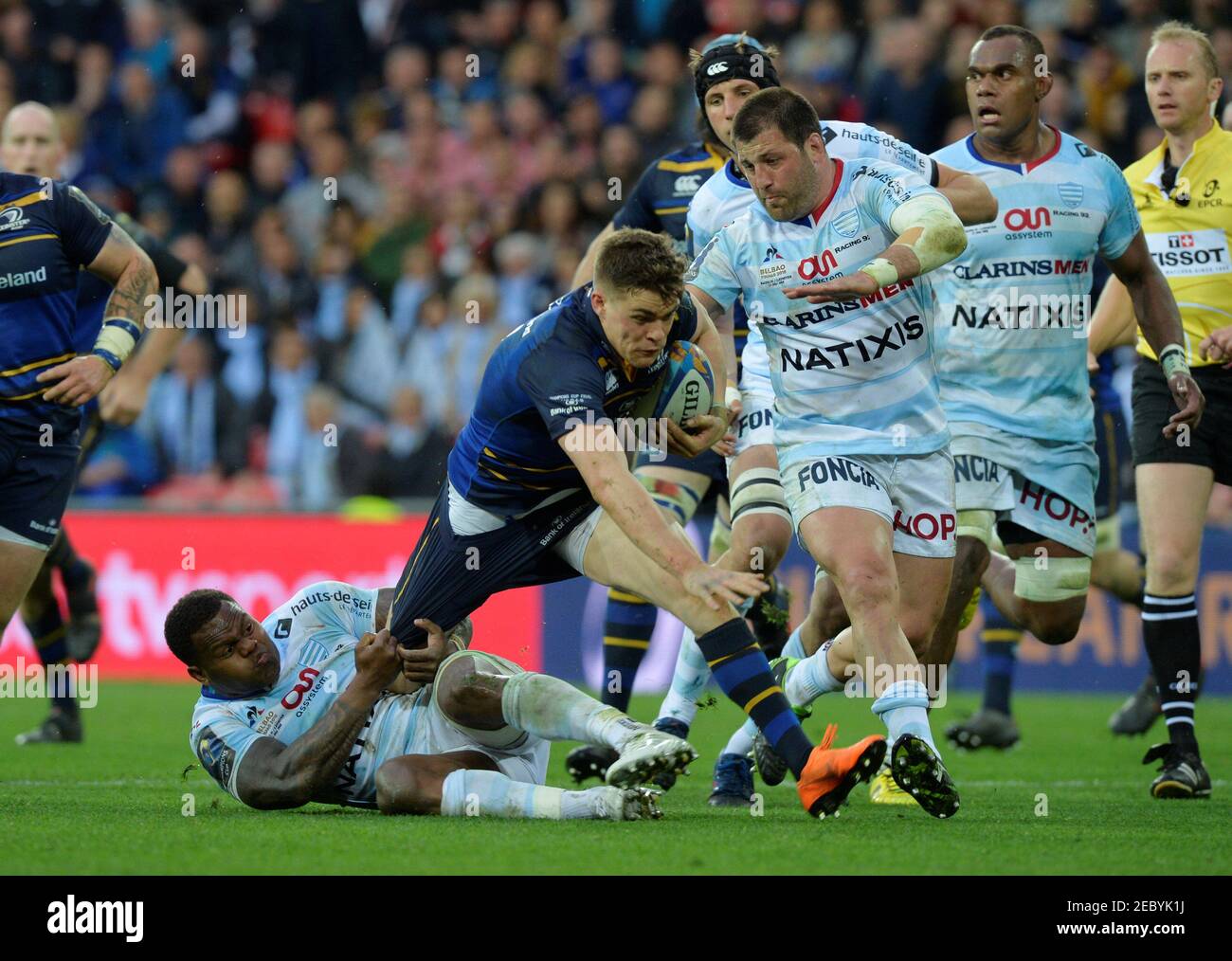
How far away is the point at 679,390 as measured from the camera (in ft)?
20.3

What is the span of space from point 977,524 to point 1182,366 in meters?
1.07

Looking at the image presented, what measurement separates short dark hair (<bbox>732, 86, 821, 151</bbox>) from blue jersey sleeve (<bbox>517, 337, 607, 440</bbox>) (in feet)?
3.39

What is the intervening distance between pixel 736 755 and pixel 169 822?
227cm

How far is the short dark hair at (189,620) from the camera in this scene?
6.12m

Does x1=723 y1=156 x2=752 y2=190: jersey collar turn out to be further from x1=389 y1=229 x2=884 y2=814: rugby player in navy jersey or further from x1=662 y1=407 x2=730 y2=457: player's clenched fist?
x1=662 y1=407 x2=730 y2=457: player's clenched fist

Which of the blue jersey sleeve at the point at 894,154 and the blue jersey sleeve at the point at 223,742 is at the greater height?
the blue jersey sleeve at the point at 894,154

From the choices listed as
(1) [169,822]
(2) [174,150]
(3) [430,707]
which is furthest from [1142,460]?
(2) [174,150]

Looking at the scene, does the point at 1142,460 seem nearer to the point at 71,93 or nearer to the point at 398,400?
the point at 398,400

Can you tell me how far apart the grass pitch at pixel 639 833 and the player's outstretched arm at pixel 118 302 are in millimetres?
1721

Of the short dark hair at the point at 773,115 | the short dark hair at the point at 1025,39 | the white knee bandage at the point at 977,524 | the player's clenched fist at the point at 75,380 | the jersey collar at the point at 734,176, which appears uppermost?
the short dark hair at the point at 1025,39

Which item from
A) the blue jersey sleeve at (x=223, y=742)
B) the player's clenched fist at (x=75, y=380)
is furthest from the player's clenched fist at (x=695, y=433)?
the player's clenched fist at (x=75, y=380)

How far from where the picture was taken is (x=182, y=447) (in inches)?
608

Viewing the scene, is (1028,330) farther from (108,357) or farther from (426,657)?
(108,357)

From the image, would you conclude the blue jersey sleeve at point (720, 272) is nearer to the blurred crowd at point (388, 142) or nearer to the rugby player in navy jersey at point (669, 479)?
the rugby player in navy jersey at point (669, 479)
